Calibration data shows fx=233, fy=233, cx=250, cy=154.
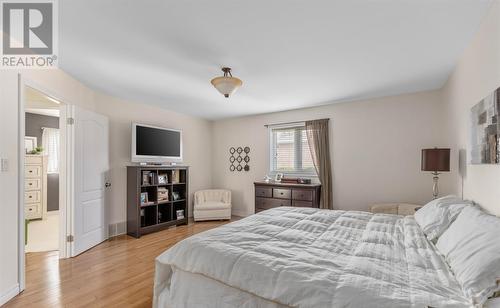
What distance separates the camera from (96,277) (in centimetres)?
256

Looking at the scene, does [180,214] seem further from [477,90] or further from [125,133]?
[477,90]

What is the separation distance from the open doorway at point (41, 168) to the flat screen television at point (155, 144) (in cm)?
173

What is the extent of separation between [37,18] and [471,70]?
12.4 ft

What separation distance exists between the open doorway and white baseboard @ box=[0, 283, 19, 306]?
236 centimetres

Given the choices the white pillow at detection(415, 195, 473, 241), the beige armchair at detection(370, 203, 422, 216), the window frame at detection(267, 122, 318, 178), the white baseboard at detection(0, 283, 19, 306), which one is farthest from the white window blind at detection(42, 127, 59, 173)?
the white pillow at detection(415, 195, 473, 241)

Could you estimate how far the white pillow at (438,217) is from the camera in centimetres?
174

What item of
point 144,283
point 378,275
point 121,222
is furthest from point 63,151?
point 378,275

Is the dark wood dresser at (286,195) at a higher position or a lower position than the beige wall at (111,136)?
lower

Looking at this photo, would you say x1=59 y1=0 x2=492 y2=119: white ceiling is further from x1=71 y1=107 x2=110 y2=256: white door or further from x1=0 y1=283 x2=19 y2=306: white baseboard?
x1=0 y1=283 x2=19 y2=306: white baseboard

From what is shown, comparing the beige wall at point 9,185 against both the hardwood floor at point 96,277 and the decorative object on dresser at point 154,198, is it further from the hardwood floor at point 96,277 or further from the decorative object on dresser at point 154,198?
the decorative object on dresser at point 154,198

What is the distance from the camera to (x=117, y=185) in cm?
411

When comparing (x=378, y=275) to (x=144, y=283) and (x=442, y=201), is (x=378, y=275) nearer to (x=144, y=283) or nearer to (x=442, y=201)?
(x=442, y=201)

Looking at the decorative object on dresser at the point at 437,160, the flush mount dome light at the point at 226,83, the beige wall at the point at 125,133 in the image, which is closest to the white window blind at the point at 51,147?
the beige wall at the point at 125,133

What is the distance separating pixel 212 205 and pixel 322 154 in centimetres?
251
